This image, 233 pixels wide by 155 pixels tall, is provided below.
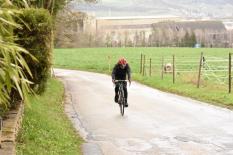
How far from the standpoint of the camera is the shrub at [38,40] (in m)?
12.0

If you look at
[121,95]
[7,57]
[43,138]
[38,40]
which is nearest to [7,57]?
[7,57]

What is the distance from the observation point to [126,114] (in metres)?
17.0

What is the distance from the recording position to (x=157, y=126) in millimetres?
14188

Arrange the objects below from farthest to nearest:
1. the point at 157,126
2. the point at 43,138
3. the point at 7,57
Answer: the point at 157,126 < the point at 43,138 < the point at 7,57

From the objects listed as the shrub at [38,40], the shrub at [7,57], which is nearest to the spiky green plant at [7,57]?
the shrub at [7,57]

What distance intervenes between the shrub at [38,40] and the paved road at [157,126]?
185 cm

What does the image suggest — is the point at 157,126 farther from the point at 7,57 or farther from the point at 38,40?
the point at 7,57

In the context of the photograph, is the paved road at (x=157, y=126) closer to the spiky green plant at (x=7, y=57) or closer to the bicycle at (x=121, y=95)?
the bicycle at (x=121, y=95)

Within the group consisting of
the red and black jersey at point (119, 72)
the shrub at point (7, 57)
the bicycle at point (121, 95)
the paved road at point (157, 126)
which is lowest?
the paved road at point (157, 126)

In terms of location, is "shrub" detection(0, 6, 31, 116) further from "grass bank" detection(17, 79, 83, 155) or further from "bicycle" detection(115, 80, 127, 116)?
"bicycle" detection(115, 80, 127, 116)

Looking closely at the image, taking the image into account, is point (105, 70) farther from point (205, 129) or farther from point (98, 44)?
point (98, 44)

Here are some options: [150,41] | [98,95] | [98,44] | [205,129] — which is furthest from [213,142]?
[150,41]

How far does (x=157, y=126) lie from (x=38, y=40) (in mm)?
4005

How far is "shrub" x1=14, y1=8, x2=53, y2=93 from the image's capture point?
1202cm
